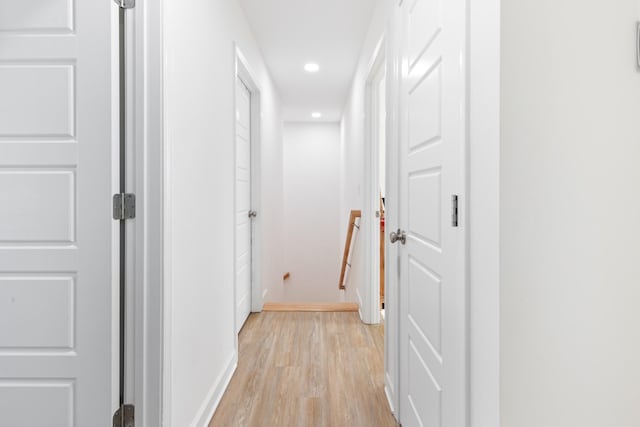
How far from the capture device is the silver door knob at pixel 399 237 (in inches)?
71.9

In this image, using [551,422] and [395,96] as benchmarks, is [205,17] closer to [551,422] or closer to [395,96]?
[395,96]

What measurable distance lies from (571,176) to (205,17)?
73.4 inches

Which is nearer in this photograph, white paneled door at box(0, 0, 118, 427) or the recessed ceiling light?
white paneled door at box(0, 0, 118, 427)

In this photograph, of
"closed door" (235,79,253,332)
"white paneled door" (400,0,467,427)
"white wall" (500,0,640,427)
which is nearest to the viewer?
"white wall" (500,0,640,427)

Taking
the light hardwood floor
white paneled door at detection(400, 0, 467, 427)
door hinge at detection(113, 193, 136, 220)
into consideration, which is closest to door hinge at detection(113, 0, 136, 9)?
door hinge at detection(113, 193, 136, 220)

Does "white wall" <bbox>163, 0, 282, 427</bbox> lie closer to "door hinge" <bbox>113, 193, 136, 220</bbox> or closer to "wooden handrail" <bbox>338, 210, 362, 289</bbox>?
"door hinge" <bbox>113, 193, 136, 220</bbox>

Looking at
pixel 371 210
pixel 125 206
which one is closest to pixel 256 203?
pixel 371 210

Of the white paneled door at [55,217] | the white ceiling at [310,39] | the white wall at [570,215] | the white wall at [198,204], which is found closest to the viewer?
the white wall at [570,215]

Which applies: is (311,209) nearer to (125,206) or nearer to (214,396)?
(214,396)

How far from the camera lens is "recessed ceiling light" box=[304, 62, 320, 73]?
4.16m

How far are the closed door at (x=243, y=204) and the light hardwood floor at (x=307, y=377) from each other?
24 centimetres

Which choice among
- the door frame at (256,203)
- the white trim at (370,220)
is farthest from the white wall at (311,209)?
the white trim at (370,220)

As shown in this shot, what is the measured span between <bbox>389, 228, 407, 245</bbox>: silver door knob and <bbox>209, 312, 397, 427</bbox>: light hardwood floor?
91cm

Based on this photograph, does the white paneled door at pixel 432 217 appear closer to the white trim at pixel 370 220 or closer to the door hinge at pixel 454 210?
the door hinge at pixel 454 210
